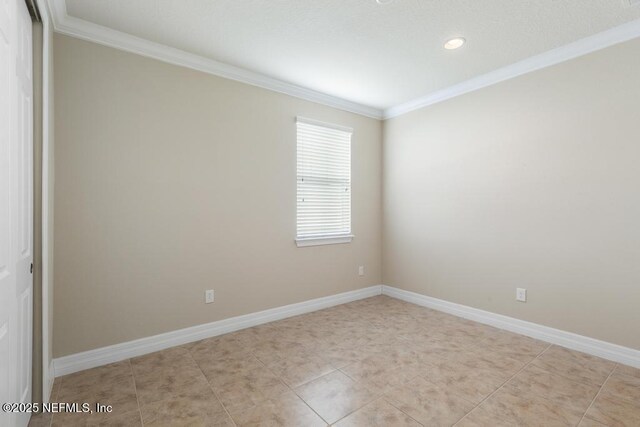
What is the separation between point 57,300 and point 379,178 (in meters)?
3.69

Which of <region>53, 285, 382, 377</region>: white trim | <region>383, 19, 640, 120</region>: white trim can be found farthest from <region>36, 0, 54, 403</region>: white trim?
<region>383, 19, 640, 120</region>: white trim

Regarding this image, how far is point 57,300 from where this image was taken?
2301 millimetres

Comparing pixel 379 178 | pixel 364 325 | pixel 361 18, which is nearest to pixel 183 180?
pixel 361 18

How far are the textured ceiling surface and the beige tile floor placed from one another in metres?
2.59

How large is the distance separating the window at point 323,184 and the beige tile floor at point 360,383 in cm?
122

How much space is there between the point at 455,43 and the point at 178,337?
3.47 m

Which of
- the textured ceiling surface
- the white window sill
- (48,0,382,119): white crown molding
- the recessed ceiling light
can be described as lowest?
the white window sill

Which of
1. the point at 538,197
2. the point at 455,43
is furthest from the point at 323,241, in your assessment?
the point at 455,43

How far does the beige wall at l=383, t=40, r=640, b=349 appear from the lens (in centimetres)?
250

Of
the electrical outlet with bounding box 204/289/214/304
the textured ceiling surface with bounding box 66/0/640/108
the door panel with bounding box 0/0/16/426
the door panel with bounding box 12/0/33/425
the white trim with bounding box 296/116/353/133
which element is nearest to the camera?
the door panel with bounding box 0/0/16/426

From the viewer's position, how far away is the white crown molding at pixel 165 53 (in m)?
2.29

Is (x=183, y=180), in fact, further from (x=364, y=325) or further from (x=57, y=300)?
(x=364, y=325)

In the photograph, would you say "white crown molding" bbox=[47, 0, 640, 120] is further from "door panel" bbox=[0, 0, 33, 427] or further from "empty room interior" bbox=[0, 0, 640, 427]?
"door panel" bbox=[0, 0, 33, 427]

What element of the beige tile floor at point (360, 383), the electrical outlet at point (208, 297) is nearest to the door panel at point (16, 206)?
the beige tile floor at point (360, 383)
